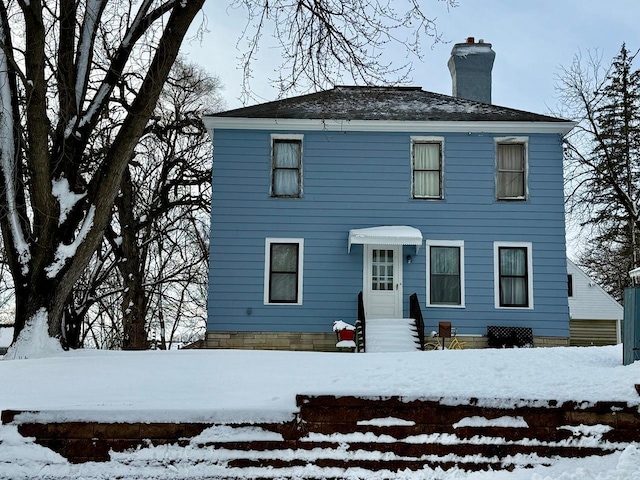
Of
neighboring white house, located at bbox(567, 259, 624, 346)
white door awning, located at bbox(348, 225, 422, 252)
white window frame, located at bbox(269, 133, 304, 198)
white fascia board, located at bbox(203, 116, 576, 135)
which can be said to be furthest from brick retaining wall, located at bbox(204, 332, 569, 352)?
neighboring white house, located at bbox(567, 259, 624, 346)

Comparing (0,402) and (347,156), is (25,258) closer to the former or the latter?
(0,402)

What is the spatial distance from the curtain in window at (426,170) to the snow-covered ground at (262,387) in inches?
401

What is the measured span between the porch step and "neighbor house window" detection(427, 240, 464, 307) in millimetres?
1009

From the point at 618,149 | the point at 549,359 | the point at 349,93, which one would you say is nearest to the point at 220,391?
the point at 549,359

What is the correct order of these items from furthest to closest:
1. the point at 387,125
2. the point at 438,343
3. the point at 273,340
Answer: the point at 387,125
the point at 273,340
the point at 438,343

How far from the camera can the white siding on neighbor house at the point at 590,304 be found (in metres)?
25.4

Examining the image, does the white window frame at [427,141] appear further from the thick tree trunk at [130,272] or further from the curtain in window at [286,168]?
the thick tree trunk at [130,272]

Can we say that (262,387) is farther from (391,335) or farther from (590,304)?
(590,304)

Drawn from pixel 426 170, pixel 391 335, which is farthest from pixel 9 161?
pixel 426 170

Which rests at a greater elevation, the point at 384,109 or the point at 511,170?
the point at 384,109

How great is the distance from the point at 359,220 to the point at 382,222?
56 cm

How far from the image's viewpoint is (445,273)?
15.2 m

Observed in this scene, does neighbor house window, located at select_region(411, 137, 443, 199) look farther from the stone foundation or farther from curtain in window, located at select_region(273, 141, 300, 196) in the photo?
the stone foundation

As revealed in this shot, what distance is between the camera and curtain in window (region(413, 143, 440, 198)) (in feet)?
51.3
